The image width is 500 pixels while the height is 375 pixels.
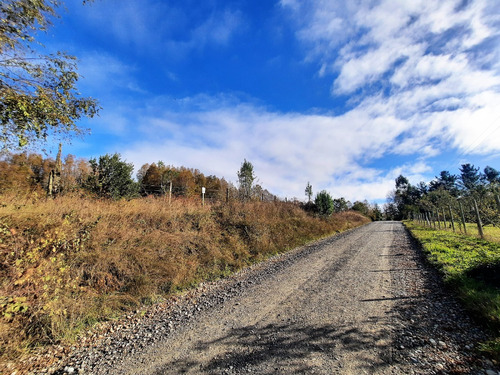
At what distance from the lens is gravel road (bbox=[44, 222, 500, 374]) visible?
2.63 meters

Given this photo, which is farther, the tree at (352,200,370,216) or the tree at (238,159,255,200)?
the tree at (352,200,370,216)

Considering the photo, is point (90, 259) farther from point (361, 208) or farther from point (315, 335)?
point (361, 208)

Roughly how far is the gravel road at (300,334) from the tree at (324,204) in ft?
62.1

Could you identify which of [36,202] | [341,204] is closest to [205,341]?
[36,202]

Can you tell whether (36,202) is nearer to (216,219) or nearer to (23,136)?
(23,136)

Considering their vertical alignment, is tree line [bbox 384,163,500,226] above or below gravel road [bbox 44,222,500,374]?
above

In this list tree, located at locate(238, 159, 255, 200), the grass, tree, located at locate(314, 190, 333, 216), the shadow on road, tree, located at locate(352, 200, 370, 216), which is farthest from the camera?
tree, located at locate(352, 200, 370, 216)

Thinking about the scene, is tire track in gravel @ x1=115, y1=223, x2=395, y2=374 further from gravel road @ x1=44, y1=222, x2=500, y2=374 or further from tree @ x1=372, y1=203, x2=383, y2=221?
tree @ x1=372, y1=203, x2=383, y2=221

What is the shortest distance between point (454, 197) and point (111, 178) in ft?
90.3

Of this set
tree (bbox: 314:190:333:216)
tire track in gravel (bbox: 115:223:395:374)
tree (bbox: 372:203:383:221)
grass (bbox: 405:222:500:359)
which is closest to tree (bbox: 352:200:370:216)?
tree (bbox: 372:203:383:221)

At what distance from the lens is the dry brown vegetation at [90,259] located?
374 cm

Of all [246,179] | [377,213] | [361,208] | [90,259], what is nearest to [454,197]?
[246,179]

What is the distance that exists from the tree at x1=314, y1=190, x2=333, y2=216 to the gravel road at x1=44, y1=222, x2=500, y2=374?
62.1ft

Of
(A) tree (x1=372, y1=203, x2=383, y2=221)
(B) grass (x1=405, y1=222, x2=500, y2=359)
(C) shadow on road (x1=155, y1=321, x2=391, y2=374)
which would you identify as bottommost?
(C) shadow on road (x1=155, y1=321, x2=391, y2=374)
